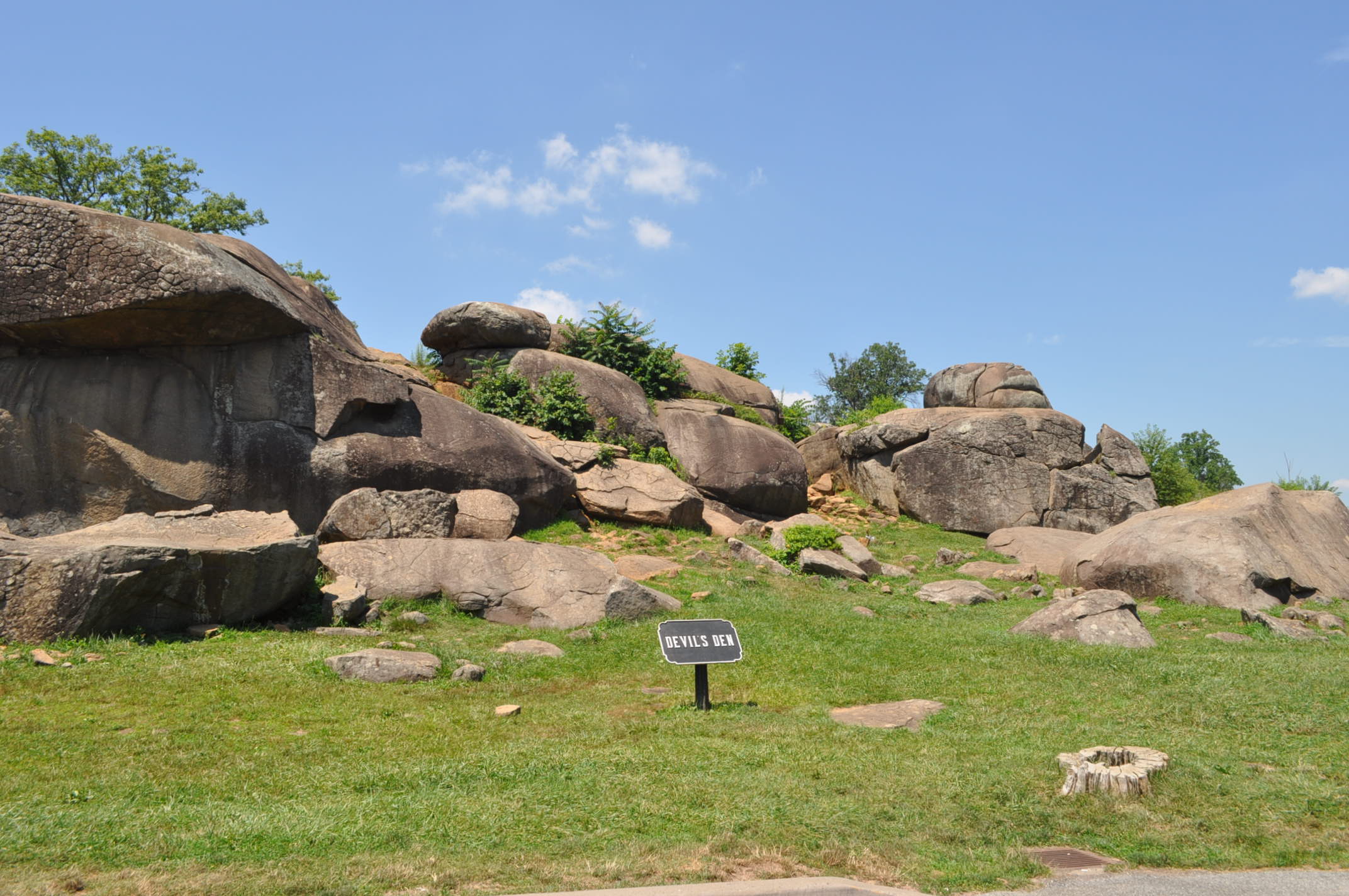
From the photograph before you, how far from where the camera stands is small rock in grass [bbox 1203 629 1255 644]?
13.8m

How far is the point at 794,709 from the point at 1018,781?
11.1 feet

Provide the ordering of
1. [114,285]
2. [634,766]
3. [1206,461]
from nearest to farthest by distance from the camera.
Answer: [634,766] < [114,285] < [1206,461]

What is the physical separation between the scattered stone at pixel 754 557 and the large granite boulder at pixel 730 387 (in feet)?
37.8

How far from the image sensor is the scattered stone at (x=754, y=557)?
66.1ft

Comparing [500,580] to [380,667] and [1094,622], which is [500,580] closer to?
[380,667]

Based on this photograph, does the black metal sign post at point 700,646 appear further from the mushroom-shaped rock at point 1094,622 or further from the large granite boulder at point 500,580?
the mushroom-shaped rock at point 1094,622

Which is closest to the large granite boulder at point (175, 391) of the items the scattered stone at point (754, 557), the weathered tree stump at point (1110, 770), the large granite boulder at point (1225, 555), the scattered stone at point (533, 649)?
the scattered stone at point (754, 557)

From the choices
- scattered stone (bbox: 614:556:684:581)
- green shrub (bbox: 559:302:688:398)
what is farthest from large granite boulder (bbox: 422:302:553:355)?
scattered stone (bbox: 614:556:684:581)

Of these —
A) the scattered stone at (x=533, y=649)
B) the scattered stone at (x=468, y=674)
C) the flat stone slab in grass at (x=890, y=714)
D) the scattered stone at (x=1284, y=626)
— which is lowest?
the flat stone slab in grass at (x=890, y=714)

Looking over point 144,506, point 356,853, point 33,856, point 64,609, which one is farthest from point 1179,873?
point 144,506

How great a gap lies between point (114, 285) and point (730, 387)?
2096 centimetres

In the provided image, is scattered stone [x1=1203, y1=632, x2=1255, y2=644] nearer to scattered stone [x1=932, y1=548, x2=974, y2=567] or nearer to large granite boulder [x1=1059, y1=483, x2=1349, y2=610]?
large granite boulder [x1=1059, y1=483, x2=1349, y2=610]

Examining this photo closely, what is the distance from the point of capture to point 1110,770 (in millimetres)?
7414

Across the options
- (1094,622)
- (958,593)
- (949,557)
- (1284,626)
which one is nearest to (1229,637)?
(1284,626)
